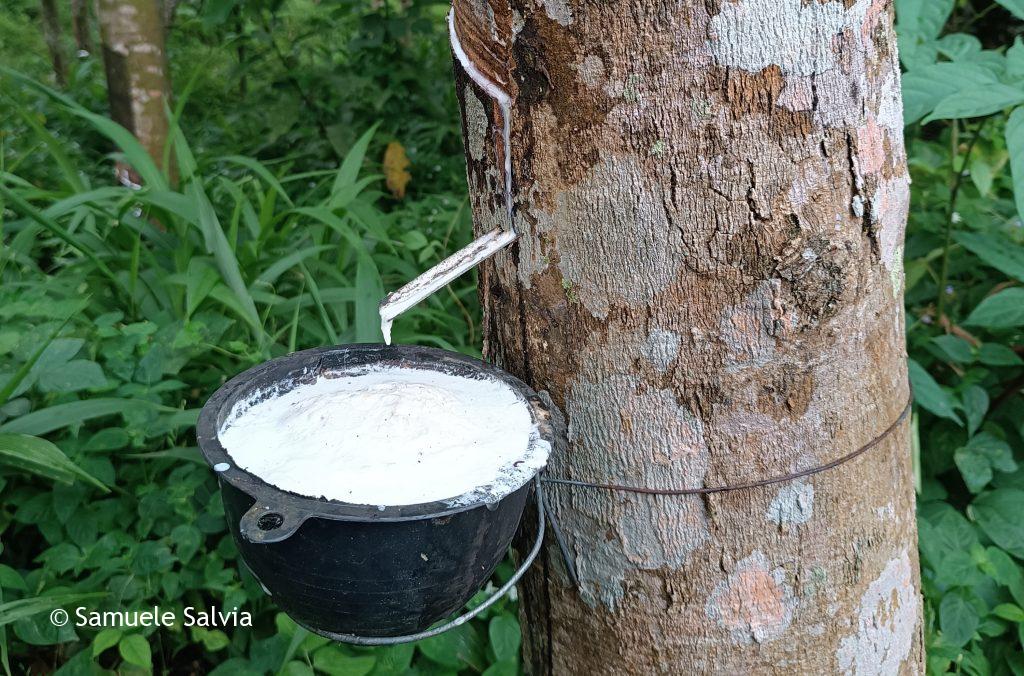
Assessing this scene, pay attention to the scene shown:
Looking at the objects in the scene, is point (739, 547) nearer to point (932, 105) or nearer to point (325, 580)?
point (325, 580)

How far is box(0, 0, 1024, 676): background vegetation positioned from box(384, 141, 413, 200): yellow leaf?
54cm

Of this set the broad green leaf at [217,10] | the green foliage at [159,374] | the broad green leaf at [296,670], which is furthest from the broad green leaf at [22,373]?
the broad green leaf at [217,10]

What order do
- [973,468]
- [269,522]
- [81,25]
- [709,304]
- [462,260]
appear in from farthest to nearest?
1. [81,25]
2. [973,468]
3. [462,260]
4. [709,304]
5. [269,522]

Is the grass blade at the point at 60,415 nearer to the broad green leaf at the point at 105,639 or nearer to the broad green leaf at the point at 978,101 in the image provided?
the broad green leaf at the point at 105,639

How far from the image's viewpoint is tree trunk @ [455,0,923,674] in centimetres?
112

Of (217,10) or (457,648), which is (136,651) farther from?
(217,10)

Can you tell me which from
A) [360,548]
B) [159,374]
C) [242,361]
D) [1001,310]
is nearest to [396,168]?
[242,361]

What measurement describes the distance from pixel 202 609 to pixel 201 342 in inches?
23.7

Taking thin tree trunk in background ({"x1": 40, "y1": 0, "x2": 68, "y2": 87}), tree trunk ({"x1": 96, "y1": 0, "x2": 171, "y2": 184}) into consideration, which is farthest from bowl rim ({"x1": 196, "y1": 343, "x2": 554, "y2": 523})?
thin tree trunk in background ({"x1": 40, "y1": 0, "x2": 68, "y2": 87})

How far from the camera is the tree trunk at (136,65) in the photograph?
3.02m

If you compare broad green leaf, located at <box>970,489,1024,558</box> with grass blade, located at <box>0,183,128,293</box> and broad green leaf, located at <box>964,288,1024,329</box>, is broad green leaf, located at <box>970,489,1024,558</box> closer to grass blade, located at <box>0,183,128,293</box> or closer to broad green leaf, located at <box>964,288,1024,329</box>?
broad green leaf, located at <box>964,288,1024,329</box>

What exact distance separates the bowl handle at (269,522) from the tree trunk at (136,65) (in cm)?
246

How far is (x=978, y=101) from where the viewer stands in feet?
5.37

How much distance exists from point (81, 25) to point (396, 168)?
13.2 ft
